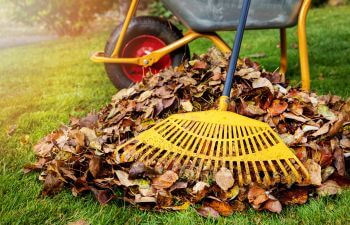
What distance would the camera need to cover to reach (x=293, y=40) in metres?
5.30

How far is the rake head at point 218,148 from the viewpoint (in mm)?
1909

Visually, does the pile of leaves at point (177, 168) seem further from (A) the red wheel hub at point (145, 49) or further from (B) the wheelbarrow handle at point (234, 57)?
(A) the red wheel hub at point (145, 49)

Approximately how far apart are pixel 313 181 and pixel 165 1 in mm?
1614

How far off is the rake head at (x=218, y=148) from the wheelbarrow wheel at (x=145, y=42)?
1133mm

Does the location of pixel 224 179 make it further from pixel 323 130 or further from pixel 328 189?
pixel 323 130

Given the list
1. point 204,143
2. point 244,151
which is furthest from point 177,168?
point 244,151

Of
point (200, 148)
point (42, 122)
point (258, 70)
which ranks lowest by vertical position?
point (42, 122)

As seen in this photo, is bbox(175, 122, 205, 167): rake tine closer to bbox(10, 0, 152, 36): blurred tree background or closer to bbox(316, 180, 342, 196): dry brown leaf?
bbox(316, 180, 342, 196): dry brown leaf

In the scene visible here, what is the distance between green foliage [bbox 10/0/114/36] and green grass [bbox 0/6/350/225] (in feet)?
1.17

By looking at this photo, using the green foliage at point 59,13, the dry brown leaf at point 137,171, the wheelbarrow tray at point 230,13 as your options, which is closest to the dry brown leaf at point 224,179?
the dry brown leaf at point 137,171

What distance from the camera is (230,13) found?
9.20 ft

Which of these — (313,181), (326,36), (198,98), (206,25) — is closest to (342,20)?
(326,36)

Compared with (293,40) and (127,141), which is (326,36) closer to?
(293,40)

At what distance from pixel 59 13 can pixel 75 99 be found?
4028 millimetres
